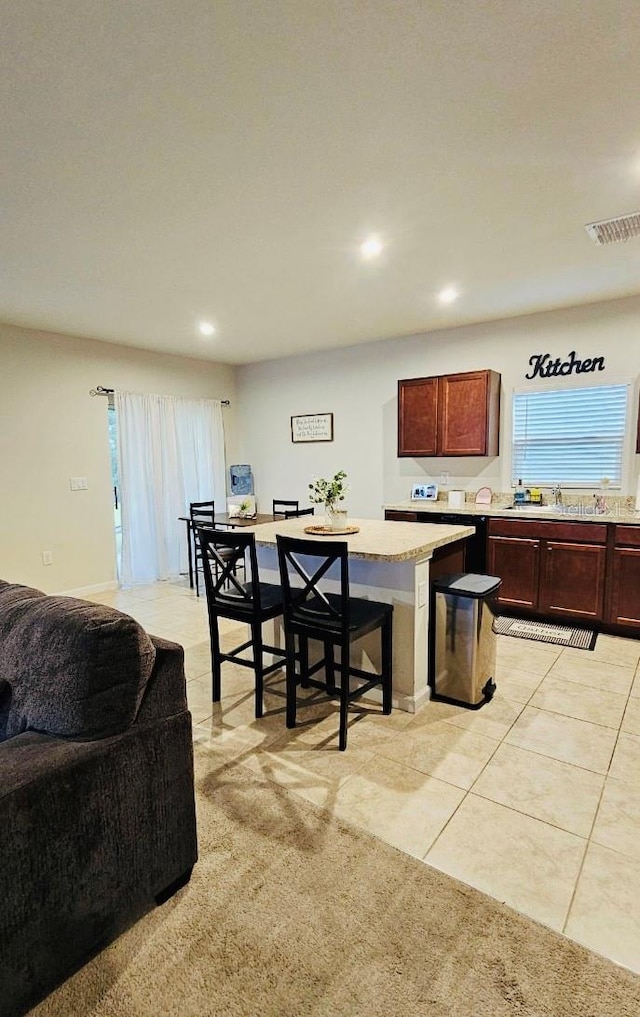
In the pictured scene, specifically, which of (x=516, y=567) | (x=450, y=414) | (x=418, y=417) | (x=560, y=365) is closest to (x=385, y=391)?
(x=418, y=417)

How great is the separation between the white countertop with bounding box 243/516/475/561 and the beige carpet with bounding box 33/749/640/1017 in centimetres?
127

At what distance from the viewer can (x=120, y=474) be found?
5.66 m

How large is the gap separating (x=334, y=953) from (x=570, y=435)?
431 cm

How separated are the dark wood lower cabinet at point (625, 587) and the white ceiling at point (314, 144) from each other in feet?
6.76

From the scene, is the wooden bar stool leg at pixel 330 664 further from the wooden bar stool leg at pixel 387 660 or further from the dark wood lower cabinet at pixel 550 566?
the dark wood lower cabinet at pixel 550 566

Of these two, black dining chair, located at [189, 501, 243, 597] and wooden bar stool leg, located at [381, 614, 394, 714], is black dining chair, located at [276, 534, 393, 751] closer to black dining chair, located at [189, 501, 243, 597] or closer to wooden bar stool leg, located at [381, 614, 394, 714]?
wooden bar stool leg, located at [381, 614, 394, 714]

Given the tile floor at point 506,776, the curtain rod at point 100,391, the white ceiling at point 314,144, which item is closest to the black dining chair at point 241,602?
the tile floor at point 506,776

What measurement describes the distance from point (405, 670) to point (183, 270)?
2.99 metres

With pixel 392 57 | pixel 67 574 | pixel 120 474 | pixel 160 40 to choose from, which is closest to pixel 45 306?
pixel 120 474

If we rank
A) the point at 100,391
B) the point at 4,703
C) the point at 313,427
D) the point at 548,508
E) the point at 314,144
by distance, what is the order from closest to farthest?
the point at 4,703, the point at 314,144, the point at 548,508, the point at 100,391, the point at 313,427

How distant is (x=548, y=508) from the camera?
4.43m

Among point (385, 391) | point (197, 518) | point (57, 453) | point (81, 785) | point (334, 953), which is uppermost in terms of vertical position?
point (385, 391)

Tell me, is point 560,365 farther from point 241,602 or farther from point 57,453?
point 57,453

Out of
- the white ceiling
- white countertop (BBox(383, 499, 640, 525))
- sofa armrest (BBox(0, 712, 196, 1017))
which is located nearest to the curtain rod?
the white ceiling
